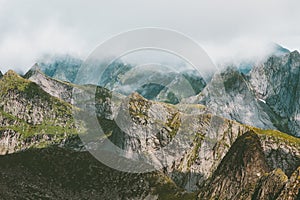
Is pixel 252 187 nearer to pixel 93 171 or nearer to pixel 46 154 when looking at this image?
pixel 93 171

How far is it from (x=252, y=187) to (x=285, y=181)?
11.1 meters

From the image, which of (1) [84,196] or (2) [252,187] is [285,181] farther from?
(1) [84,196]

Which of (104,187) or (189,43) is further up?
(189,43)

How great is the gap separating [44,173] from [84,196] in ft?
49.4

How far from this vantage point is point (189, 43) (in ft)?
413

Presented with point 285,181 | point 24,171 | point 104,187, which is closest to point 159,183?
point 104,187

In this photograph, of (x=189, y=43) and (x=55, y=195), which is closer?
(x=55, y=195)

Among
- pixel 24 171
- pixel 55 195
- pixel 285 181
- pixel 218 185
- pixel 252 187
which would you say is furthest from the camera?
pixel 24 171

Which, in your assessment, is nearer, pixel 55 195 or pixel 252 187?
pixel 252 187

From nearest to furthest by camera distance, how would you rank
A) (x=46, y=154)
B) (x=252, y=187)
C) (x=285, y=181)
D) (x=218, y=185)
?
(x=285, y=181), (x=252, y=187), (x=218, y=185), (x=46, y=154)

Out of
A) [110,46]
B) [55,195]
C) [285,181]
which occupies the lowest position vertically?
[55,195]

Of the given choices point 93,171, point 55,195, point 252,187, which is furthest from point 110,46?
point 252,187

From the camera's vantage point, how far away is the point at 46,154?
133750 millimetres

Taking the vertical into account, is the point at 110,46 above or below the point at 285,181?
above
